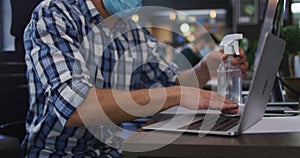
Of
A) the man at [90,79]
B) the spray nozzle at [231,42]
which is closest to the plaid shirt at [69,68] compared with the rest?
the man at [90,79]

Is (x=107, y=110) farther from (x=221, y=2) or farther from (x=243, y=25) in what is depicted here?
(x=221, y=2)

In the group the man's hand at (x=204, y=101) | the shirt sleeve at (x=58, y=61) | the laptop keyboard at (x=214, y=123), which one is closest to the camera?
the laptop keyboard at (x=214, y=123)

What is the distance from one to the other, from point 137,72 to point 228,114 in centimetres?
72

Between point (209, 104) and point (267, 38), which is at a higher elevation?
point (267, 38)

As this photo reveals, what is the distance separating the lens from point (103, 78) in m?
1.50

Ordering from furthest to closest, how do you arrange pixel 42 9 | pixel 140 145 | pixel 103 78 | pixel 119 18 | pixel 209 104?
pixel 119 18, pixel 103 78, pixel 42 9, pixel 209 104, pixel 140 145

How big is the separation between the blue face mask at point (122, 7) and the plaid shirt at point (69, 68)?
0.17 ft

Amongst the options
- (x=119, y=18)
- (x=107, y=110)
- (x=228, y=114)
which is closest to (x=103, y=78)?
(x=119, y=18)

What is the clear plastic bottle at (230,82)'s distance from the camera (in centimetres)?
138

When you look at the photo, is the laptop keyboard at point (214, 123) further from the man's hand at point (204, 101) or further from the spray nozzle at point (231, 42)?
the spray nozzle at point (231, 42)

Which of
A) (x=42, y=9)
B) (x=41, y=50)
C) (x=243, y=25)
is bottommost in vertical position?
(x=243, y=25)

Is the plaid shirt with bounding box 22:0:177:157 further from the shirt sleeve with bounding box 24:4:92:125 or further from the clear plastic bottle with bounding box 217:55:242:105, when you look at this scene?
the clear plastic bottle with bounding box 217:55:242:105

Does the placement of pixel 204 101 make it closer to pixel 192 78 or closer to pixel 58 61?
pixel 58 61

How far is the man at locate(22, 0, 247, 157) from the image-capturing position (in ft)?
3.59
